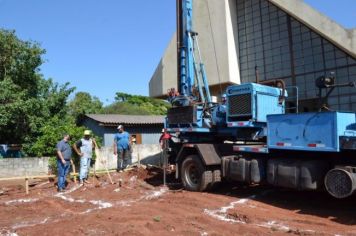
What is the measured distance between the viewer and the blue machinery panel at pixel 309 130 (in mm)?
8227

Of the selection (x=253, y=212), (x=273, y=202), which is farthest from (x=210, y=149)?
(x=253, y=212)

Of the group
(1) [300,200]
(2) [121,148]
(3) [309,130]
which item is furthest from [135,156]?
(3) [309,130]

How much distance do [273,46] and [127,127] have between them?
11667 millimetres

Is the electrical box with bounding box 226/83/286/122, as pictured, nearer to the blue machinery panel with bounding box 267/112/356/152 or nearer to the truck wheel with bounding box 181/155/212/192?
the blue machinery panel with bounding box 267/112/356/152

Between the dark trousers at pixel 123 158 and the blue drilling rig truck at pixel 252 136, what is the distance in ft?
10.2

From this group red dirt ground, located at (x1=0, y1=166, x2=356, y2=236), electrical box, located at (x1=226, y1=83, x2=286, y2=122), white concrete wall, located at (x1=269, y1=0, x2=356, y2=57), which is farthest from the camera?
white concrete wall, located at (x1=269, y1=0, x2=356, y2=57)

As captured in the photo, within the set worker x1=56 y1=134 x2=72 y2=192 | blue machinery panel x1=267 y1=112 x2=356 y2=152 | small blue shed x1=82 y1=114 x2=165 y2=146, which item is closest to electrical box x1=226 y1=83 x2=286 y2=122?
blue machinery panel x1=267 y1=112 x2=356 y2=152

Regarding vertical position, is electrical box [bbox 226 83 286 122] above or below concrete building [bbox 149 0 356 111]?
below

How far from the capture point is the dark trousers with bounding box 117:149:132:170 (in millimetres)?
15906

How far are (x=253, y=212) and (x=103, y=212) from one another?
3109 millimetres

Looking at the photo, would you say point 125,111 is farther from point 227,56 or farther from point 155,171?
point 155,171

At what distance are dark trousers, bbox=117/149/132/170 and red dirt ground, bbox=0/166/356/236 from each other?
9.28 feet

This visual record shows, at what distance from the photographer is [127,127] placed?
2712 centimetres

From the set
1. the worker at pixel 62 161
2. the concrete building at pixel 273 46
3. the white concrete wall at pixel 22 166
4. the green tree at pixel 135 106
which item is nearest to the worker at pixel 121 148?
the worker at pixel 62 161
